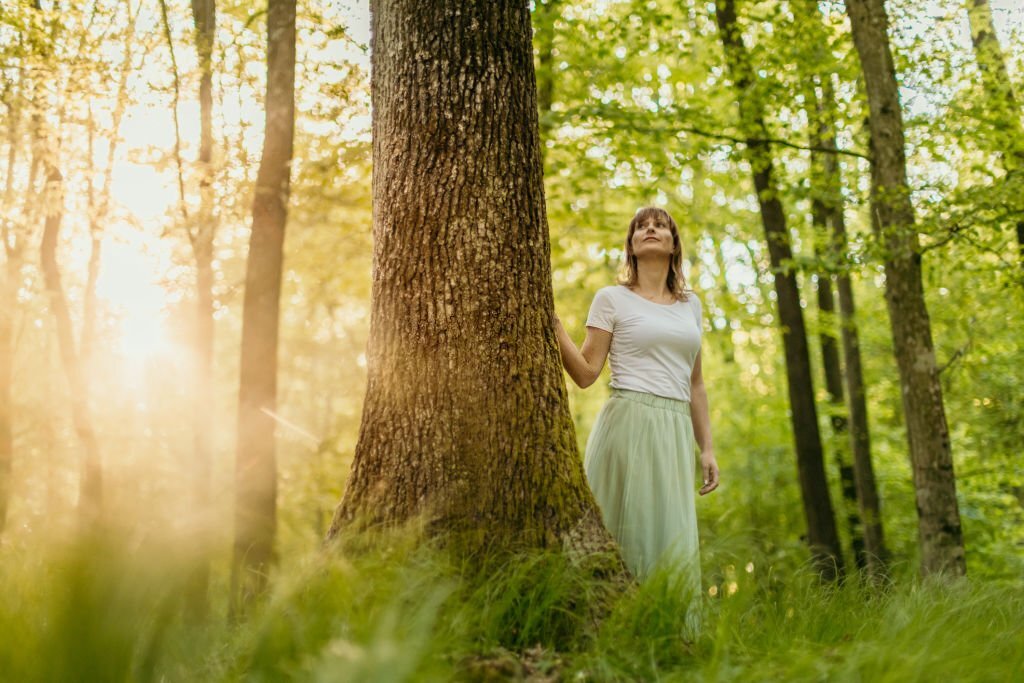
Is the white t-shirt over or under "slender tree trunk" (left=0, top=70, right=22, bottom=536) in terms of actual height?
under

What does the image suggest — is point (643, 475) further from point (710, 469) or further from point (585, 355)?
point (585, 355)

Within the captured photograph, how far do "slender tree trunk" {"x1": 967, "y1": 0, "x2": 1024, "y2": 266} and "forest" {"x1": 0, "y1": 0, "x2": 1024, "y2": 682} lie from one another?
49 mm

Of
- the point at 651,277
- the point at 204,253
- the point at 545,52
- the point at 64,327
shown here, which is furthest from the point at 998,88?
the point at 64,327

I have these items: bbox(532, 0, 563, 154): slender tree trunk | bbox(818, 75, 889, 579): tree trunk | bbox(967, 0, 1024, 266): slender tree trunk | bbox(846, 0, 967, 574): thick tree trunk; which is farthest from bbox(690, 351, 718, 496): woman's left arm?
bbox(818, 75, 889, 579): tree trunk

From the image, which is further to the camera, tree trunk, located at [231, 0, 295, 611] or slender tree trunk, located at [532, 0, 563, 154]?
slender tree trunk, located at [532, 0, 563, 154]

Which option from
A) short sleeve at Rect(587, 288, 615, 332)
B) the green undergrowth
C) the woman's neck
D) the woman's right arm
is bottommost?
the green undergrowth

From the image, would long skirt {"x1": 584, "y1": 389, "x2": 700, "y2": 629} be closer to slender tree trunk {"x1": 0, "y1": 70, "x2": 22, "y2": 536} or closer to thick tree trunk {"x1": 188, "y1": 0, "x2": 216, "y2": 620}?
thick tree trunk {"x1": 188, "y1": 0, "x2": 216, "y2": 620}

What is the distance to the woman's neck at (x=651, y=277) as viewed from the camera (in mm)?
4254

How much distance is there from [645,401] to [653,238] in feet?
2.74

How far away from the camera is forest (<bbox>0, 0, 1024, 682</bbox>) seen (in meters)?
2.39

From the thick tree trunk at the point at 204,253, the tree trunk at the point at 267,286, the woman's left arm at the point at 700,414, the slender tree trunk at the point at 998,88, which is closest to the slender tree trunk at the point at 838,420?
the slender tree trunk at the point at 998,88

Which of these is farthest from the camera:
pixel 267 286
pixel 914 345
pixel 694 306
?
pixel 267 286

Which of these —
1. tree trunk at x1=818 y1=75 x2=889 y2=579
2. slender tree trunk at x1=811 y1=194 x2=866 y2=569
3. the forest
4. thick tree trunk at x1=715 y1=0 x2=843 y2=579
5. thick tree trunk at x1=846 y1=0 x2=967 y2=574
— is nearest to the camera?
the forest

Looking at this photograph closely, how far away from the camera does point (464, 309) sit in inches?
132
